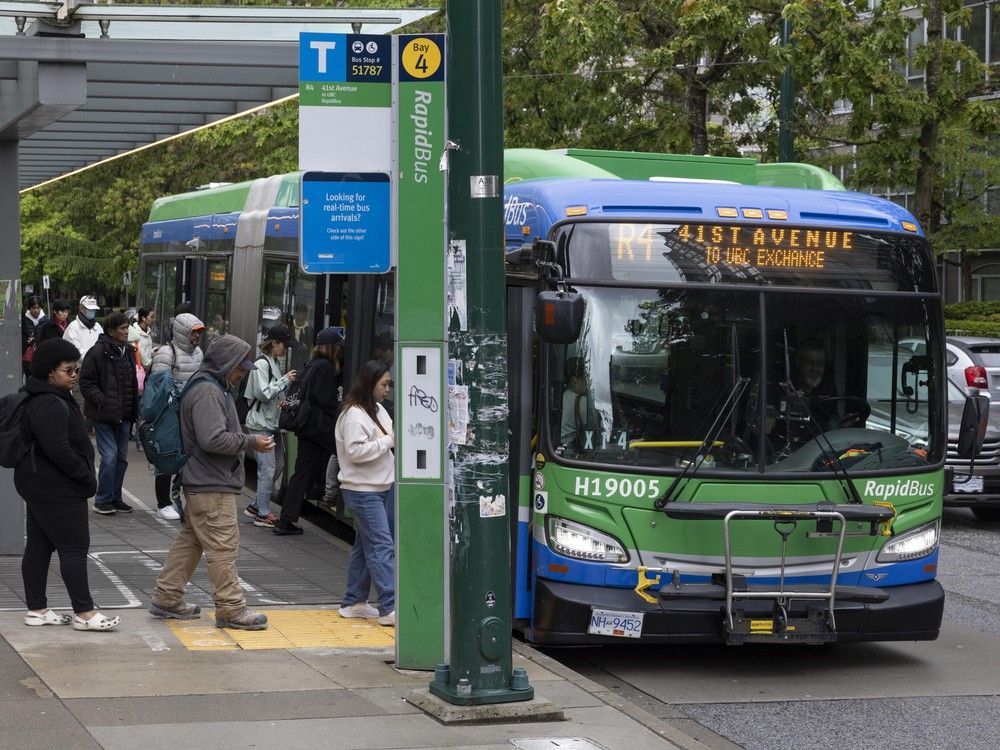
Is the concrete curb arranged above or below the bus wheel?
above

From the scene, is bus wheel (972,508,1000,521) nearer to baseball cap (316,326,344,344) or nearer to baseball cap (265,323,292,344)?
baseball cap (316,326,344,344)

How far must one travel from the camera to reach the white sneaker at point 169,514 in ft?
43.3

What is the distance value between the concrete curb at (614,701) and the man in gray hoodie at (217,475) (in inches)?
62.8

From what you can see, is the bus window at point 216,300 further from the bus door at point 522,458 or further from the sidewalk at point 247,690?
the bus door at point 522,458

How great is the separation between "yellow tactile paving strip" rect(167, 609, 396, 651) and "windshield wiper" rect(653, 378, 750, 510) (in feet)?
5.67

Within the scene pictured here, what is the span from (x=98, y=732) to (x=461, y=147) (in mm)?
2993

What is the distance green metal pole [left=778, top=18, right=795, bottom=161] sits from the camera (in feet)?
70.0

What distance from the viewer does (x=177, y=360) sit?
44.8 ft

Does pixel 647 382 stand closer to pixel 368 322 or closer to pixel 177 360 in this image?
pixel 368 322

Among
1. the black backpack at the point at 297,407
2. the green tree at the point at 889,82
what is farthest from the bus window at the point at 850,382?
the green tree at the point at 889,82

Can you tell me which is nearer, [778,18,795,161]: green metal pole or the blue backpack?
the blue backpack

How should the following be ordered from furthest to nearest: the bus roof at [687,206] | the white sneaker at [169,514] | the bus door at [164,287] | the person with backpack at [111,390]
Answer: the bus door at [164,287] < the white sneaker at [169,514] < the person with backpack at [111,390] < the bus roof at [687,206]

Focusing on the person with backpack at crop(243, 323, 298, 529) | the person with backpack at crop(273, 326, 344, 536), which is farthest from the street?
the person with backpack at crop(243, 323, 298, 529)

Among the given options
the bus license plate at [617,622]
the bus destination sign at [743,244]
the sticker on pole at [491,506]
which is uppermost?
the bus destination sign at [743,244]
